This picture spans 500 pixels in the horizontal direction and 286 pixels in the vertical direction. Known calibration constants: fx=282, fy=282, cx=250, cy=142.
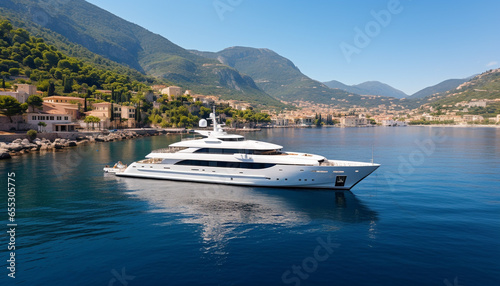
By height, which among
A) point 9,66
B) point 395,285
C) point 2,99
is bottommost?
point 395,285

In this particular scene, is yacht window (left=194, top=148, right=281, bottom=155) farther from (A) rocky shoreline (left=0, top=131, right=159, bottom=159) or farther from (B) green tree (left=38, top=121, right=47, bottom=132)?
(B) green tree (left=38, top=121, right=47, bottom=132)

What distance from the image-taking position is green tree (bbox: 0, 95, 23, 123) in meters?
53.8

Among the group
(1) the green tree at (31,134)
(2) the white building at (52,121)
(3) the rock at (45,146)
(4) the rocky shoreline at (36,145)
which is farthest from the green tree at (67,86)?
(3) the rock at (45,146)

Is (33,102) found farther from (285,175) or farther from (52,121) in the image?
(285,175)

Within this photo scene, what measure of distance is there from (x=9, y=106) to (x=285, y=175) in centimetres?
5898

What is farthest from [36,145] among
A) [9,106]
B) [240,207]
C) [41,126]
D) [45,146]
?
[240,207]

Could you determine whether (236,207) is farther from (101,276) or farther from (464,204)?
(464,204)

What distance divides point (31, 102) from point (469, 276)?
79.3 m

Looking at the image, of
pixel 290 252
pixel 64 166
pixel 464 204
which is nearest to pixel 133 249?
pixel 290 252

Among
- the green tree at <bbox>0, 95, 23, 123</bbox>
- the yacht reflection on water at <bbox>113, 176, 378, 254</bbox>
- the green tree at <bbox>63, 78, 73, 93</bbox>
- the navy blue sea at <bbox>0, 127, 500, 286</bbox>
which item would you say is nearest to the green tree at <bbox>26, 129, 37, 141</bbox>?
the green tree at <bbox>0, 95, 23, 123</bbox>

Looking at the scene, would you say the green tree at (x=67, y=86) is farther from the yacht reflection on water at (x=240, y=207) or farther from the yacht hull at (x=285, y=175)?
the yacht hull at (x=285, y=175)

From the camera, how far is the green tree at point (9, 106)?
5381 cm

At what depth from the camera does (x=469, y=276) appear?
11.4 meters

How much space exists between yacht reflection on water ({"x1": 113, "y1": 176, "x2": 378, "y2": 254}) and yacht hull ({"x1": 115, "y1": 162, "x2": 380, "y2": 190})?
1.89ft
